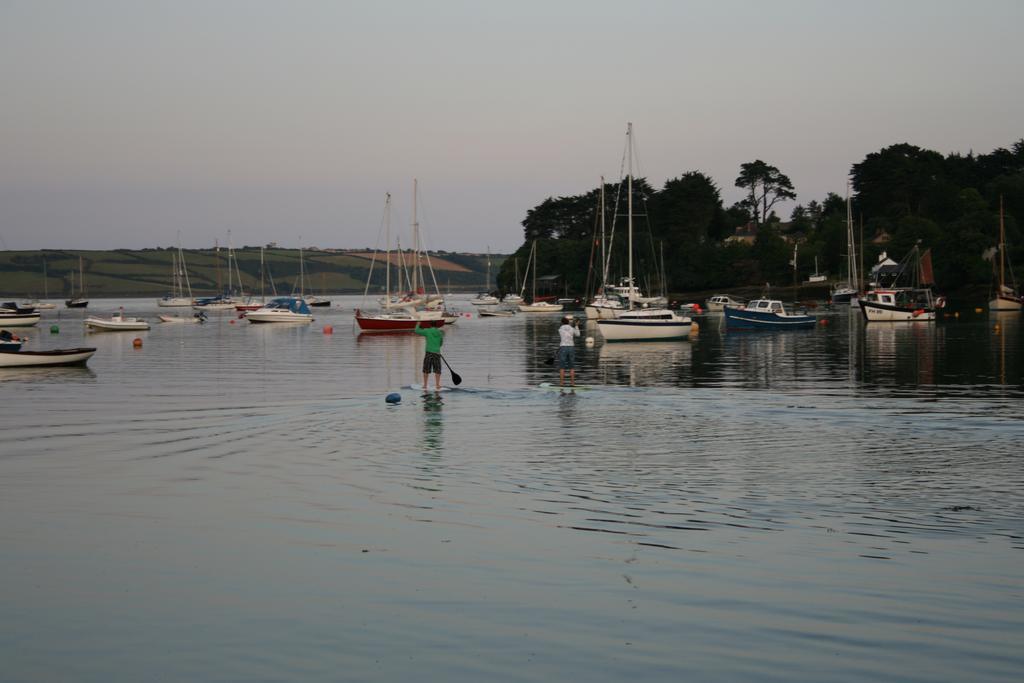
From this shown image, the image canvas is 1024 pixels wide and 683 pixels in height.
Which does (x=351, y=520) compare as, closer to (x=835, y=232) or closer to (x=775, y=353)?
(x=775, y=353)

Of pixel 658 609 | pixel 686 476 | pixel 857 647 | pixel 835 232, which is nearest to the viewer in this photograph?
pixel 857 647

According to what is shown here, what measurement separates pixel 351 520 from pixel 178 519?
8.08ft

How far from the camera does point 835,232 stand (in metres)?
151

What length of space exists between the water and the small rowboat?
1809cm

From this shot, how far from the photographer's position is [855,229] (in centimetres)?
15462

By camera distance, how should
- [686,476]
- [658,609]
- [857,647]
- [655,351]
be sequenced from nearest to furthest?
1. [857,647]
2. [658,609]
3. [686,476]
4. [655,351]

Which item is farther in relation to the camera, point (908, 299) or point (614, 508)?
point (908, 299)

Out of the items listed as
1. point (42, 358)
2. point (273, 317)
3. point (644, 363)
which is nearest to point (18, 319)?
point (273, 317)

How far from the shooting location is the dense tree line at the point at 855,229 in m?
125

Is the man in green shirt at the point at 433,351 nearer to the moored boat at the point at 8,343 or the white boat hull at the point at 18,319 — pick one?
the moored boat at the point at 8,343

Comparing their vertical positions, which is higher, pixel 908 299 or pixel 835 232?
pixel 835 232

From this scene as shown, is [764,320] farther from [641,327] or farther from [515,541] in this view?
[515,541]

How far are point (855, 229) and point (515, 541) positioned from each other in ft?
502

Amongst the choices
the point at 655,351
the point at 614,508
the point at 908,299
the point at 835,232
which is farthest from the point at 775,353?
the point at 835,232
